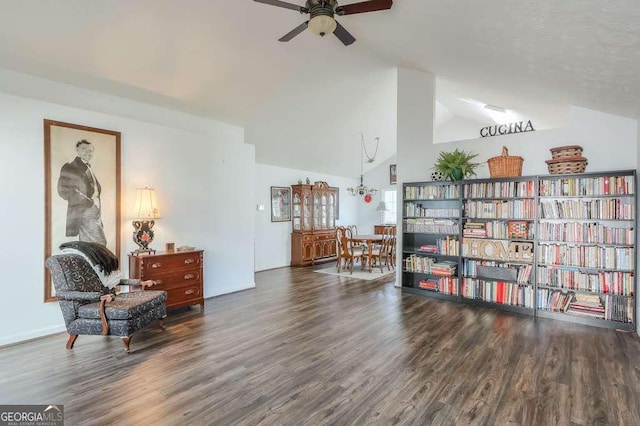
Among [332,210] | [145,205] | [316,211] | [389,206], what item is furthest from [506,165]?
[389,206]

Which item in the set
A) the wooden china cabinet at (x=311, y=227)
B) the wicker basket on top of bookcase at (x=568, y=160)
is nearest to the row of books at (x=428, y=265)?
the wicker basket on top of bookcase at (x=568, y=160)

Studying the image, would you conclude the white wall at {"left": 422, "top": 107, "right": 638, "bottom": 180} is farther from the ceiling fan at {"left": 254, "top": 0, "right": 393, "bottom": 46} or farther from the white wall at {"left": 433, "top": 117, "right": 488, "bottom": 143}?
the white wall at {"left": 433, "top": 117, "right": 488, "bottom": 143}

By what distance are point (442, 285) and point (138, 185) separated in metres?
4.79

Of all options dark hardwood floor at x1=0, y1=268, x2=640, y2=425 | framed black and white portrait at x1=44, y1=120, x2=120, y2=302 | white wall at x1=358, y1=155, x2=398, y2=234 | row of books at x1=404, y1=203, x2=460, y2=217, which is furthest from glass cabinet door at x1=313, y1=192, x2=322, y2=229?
framed black and white portrait at x1=44, y1=120, x2=120, y2=302

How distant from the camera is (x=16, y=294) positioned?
136 inches

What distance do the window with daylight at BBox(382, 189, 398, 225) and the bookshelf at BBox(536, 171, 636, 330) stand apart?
239 inches

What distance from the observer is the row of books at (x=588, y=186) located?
382 centimetres

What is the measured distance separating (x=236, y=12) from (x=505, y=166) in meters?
4.00

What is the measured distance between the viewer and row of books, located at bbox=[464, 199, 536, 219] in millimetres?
4430

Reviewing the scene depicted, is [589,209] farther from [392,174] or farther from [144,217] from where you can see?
[392,174]

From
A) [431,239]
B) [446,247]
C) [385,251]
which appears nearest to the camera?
[446,247]

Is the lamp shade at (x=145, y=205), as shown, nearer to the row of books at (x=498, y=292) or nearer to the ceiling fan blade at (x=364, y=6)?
the ceiling fan blade at (x=364, y=6)

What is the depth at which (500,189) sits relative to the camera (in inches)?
183

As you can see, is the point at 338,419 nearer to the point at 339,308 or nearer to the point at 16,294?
the point at 339,308
